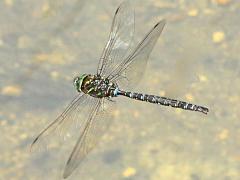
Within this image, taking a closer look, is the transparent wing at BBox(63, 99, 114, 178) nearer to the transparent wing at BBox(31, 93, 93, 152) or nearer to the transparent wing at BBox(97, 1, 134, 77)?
the transparent wing at BBox(31, 93, 93, 152)

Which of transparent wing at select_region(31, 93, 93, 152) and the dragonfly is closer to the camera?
transparent wing at select_region(31, 93, 93, 152)

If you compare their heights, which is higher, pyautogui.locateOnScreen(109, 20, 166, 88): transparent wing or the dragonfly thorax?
pyautogui.locateOnScreen(109, 20, 166, 88): transparent wing

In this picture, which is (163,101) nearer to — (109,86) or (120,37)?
(109,86)

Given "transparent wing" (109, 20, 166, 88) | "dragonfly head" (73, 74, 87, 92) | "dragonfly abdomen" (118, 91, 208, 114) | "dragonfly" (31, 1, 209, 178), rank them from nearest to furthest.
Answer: "dragonfly" (31, 1, 209, 178)
"transparent wing" (109, 20, 166, 88)
"dragonfly abdomen" (118, 91, 208, 114)
"dragonfly head" (73, 74, 87, 92)

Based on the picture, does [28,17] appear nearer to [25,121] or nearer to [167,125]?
[25,121]

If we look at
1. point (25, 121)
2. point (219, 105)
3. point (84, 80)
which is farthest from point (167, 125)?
point (25, 121)

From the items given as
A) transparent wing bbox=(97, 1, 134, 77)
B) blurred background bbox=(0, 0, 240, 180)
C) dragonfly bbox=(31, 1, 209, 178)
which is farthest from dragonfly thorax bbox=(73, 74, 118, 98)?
blurred background bbox=(0, 0, 240, 180)
